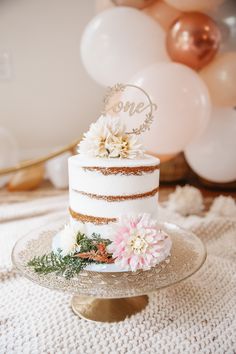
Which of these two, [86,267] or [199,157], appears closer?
[86,267]

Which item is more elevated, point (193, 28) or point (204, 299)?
point (193, 28)

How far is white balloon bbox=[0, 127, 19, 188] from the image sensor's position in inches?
79.0

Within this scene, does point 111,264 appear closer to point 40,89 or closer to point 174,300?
point 174,300

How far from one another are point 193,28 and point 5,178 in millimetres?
1274

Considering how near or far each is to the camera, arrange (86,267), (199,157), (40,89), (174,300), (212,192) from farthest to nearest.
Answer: (40,89) < (212,192) < (199,157) < (174,300) < (86,267)

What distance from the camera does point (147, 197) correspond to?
0.88 meters

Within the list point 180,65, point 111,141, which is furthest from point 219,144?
point 111,141

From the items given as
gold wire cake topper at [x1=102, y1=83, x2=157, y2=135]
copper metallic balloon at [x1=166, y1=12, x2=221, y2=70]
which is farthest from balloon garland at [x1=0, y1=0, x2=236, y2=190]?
gold wire cake topper at [x1=102, y1=83, x2=157, y2=135]

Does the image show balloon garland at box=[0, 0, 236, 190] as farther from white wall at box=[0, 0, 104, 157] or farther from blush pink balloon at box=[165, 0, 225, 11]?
white wall at box=[0, 0, 104, 157]

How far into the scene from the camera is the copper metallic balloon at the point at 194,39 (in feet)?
4.63

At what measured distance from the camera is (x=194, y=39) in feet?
4.62

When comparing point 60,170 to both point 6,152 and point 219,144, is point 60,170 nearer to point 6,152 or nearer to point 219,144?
point 6,152

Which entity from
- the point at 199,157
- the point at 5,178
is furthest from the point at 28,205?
the point at 199,157

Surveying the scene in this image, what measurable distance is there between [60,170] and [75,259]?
1.36 meters
